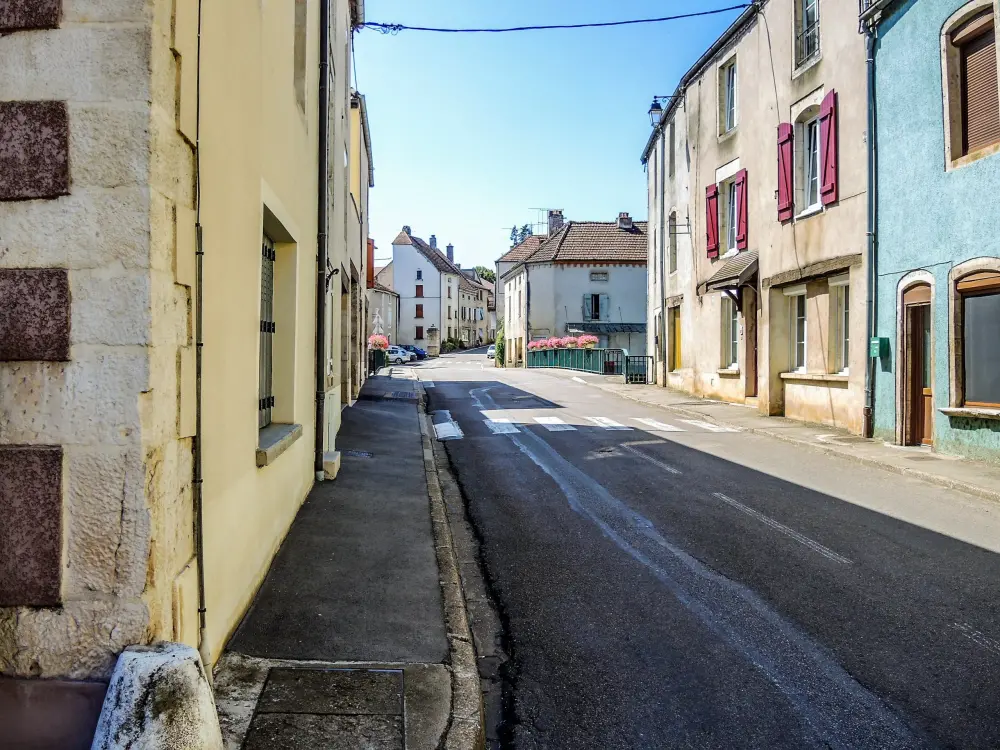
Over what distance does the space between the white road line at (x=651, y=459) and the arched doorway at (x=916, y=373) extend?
4334mm

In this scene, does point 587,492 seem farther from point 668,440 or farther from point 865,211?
point 865,211

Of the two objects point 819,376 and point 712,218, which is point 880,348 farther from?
point 712,218

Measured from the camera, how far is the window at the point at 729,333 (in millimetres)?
20844

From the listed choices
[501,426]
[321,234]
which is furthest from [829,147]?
[321,234]

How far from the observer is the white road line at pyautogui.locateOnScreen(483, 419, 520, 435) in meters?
14.7

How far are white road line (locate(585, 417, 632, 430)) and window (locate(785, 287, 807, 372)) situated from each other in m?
4.14

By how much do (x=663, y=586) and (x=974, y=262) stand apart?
26.0 feet

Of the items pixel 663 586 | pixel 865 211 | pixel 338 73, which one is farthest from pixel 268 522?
pixel 865 211

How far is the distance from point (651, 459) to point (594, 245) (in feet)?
136

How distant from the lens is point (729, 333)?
2108 centimetres

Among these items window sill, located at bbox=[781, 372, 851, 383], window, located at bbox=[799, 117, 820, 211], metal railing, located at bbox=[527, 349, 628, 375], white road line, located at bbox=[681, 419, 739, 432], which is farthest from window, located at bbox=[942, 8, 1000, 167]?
metal railing, located at bbox=[527, 349, 628, 375]

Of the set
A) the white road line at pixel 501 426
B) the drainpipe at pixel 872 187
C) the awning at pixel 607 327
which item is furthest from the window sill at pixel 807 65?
the awning at pixel 607 327

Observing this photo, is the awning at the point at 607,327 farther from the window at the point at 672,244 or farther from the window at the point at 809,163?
the window at the point at 809,163

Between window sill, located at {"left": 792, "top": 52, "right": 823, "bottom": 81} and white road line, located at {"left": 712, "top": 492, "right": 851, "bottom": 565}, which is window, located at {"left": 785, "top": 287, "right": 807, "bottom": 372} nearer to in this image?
window sill, located at {"left": 792, "top": 52, "right": 823, "bottom": 81}
